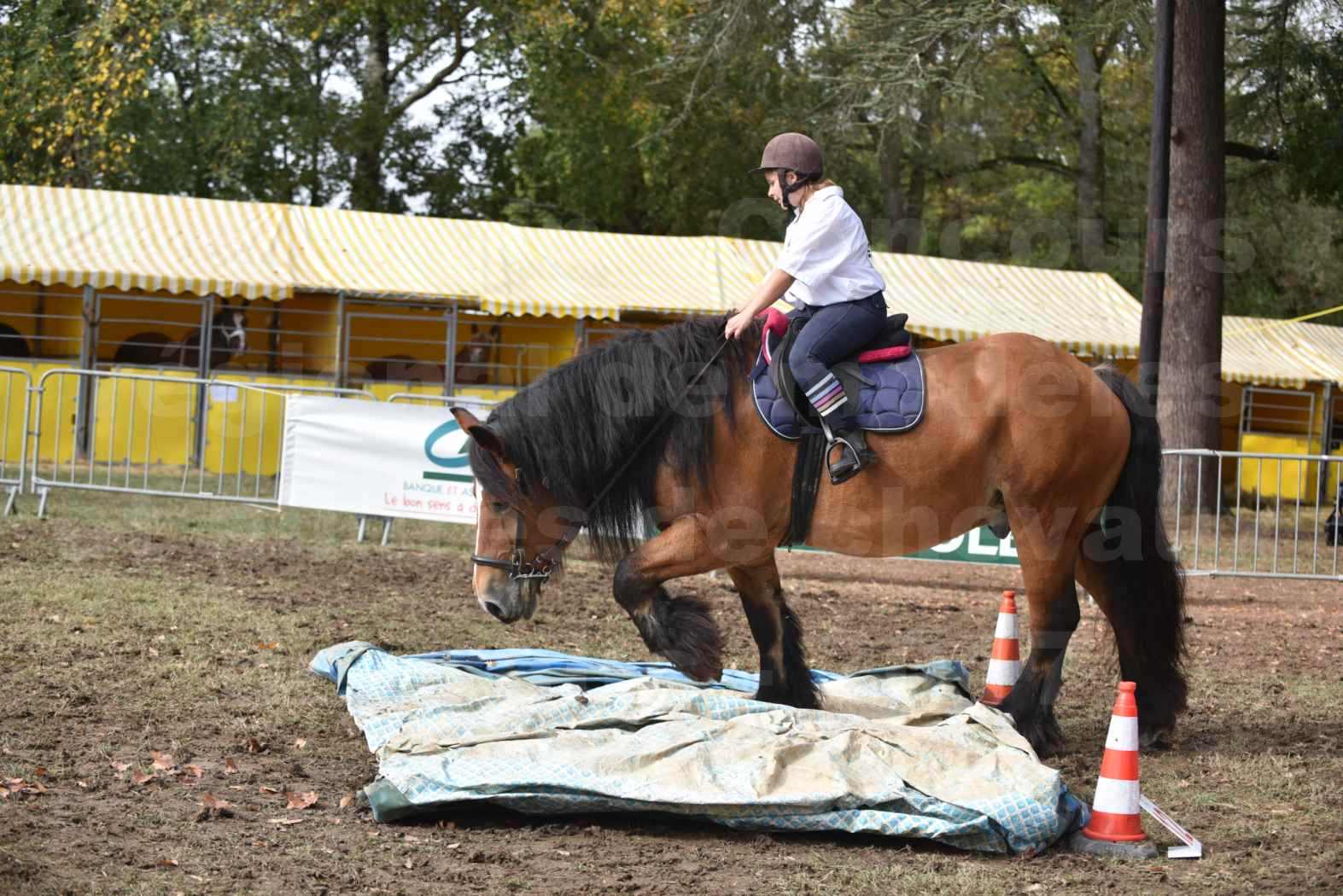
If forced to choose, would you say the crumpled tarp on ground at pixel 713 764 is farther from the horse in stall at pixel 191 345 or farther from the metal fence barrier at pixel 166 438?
the horse in stall at pixel 191 345

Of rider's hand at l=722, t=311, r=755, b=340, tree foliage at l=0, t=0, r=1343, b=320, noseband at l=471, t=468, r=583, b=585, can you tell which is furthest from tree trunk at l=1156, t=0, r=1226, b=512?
noseband at l=471, t=468, r=583, b=585

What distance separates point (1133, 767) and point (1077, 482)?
5.50 feet

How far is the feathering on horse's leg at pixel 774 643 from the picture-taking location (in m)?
5.74

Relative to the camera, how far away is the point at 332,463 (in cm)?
1179

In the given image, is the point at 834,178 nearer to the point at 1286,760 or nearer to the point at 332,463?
the point at 332,463

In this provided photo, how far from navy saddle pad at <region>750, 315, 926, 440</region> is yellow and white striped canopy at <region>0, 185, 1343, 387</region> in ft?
44.3

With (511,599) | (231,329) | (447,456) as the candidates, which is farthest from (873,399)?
(231,329)

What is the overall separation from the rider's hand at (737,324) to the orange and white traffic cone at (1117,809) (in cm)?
212

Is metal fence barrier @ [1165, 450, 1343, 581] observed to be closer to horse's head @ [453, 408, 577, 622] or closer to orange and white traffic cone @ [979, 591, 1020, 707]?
orange and white traffic cone @ [979, 591, 1020, 707]

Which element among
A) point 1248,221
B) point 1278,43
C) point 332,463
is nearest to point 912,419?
point 332,463

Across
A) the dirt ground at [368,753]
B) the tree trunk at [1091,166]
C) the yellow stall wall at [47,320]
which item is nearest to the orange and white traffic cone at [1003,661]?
the dirt ground at [368,753]

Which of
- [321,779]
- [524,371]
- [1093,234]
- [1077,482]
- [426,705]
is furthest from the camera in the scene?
[1093,234]

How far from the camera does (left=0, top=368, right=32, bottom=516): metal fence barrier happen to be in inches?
466

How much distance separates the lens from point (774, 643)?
5785mm
